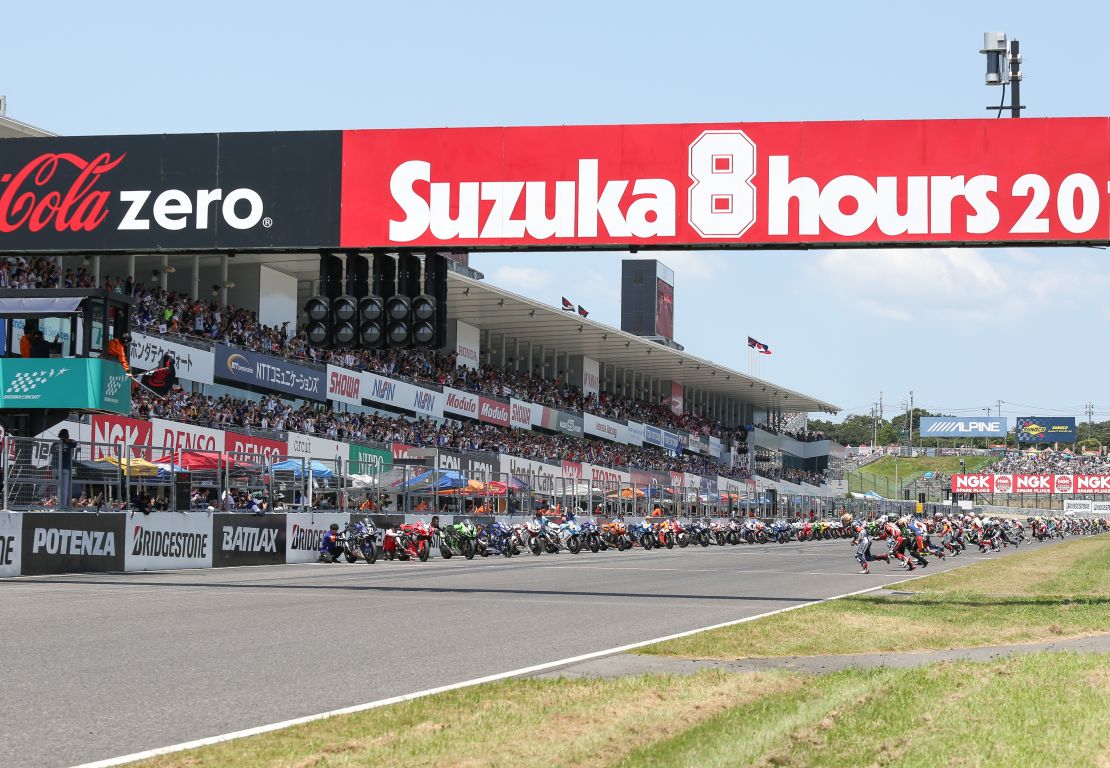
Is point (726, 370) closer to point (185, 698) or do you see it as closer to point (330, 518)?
point (330, 518)

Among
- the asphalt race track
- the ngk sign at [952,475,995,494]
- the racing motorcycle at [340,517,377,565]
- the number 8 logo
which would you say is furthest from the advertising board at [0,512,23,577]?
the ngk sign at [952,475,995,494]

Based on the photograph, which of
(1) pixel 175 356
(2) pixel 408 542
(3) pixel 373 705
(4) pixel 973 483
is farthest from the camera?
(4) pixel 973 483

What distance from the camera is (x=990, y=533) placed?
5066cm

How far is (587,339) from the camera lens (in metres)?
77.2

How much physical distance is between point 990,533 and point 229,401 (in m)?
28.7

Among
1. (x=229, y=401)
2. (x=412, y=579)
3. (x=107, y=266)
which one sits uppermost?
(x=107, y=266)

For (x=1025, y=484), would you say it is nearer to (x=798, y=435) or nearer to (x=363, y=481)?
(x=798, y=435)

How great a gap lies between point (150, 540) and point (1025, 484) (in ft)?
437

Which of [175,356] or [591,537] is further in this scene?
[591,537]

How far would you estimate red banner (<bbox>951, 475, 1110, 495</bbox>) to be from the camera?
14512cm

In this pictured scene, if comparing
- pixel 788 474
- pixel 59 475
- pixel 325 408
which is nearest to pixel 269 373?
pixel 325 408

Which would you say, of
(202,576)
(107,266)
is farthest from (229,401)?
(202,576)

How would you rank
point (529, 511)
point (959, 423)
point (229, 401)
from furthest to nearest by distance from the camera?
point (959, 423), point (529, 511), point (229, 401)

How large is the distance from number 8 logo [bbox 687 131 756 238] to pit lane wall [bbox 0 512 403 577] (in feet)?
41.1
